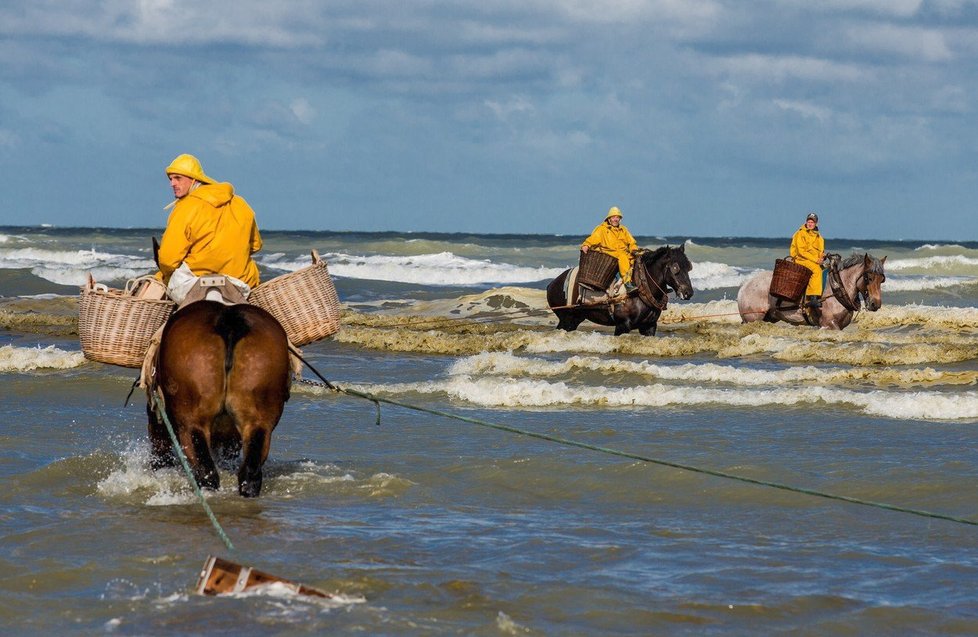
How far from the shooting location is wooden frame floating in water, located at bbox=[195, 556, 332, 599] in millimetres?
5691

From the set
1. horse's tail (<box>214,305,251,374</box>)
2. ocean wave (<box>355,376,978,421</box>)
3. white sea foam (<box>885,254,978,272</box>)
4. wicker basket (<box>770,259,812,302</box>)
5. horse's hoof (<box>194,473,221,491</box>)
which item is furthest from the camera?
white sea foam (<box>885,254,978,272</box>)

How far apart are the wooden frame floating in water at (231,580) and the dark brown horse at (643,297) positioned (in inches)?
560

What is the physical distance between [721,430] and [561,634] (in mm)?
6355

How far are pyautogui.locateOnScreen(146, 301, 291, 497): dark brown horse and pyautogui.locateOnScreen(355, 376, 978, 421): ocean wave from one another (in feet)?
20.8

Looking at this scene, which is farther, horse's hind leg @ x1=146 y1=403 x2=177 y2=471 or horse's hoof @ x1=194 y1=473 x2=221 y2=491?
horse's hind leg @ x1=146 y1=403 x2=177 y2=471

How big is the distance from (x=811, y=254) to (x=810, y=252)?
0.12 ft

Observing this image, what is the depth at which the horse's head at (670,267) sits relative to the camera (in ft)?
65.6

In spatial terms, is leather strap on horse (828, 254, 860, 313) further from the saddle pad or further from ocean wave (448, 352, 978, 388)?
ocean wave (448, 352, 978, 388)

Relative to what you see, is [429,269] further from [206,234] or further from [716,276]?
[206,234]

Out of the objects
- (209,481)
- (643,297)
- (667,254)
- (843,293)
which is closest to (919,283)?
(843,293)

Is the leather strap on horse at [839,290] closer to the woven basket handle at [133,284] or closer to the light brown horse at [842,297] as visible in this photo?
the light brown horse at [842,297]

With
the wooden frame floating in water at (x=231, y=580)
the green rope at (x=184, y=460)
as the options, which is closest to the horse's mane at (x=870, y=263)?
the green rope at (x=184, y=460)

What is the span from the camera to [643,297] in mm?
20625

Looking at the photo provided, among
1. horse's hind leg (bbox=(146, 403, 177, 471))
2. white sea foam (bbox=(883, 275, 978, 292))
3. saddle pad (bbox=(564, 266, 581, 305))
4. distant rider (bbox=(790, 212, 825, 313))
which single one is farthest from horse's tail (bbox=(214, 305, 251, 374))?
white sea foam (bbox=(883, 275, 978, 292))
